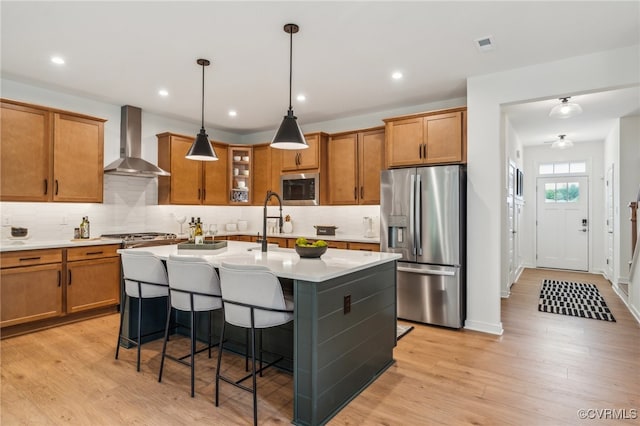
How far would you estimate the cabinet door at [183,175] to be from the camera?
5516mm

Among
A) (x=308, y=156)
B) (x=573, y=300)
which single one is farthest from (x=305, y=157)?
(x=573, y=300)

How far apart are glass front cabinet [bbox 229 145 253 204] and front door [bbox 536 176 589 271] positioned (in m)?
6.32

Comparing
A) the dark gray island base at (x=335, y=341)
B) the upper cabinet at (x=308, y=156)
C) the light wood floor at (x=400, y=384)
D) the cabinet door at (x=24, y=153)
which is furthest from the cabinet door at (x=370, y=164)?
the cabinet door at (x=24, y=153)

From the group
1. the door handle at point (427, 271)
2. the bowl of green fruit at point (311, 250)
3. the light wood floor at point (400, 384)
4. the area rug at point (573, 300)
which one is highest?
the bowl of green fruit at point (311, 250)

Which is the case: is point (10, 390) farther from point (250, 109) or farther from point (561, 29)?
point (561, 29)

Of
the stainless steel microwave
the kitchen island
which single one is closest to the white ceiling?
the stainless steel microwave

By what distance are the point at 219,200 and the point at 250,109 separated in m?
1.72

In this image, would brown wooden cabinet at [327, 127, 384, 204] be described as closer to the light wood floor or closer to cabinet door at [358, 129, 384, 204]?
cabinet door at [358, 129, 384, 204]

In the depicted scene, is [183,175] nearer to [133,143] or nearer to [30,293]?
[133,143]

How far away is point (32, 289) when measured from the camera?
383 cm

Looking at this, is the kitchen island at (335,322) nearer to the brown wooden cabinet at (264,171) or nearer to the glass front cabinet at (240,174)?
the brown wooden cabinet at (264,171)

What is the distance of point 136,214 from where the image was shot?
534 centimetres

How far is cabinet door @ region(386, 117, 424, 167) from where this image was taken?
4.43m

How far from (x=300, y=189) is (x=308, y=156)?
54 cm
